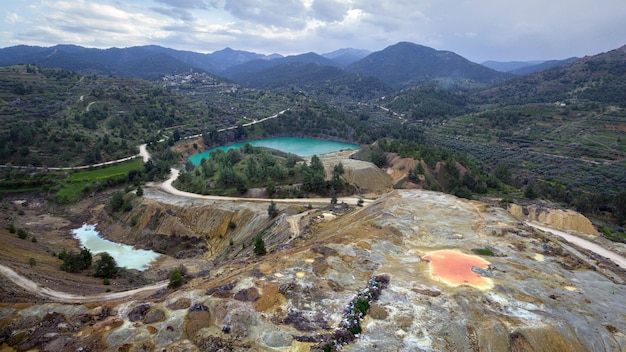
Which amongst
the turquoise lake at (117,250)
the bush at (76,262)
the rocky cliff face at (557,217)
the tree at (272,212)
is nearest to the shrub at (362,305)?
the tree at (272,212)

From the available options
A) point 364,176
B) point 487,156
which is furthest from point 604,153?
point 364,176

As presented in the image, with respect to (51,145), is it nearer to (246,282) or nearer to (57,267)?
(57,267)

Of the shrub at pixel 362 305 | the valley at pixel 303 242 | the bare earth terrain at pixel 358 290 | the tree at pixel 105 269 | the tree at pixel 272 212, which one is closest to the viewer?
the bare earth terrain at pixel 358 290

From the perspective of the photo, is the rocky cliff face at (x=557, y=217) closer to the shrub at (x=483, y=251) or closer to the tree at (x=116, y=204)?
the shrub at (x=483, y=251)

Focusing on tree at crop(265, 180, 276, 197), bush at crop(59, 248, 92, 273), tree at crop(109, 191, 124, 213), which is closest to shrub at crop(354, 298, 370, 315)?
bush at crop(59, 248, 92, 273)

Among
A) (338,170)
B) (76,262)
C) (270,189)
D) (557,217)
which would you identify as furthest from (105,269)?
(557,217)

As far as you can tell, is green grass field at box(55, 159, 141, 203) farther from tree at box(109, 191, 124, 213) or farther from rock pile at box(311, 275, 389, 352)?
rock pile at box(311, 275, 389, 352)
